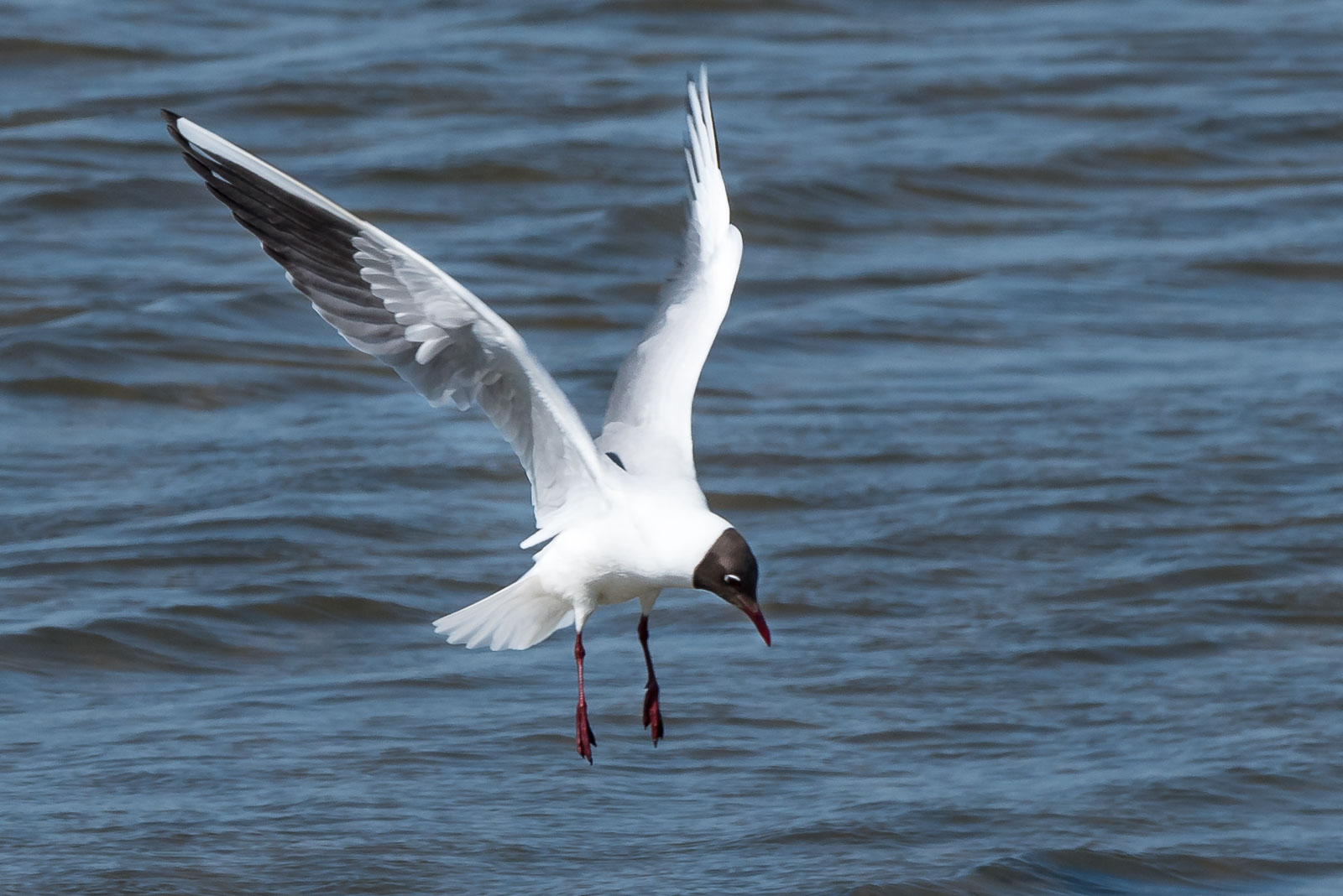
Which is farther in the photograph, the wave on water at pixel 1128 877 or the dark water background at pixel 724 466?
the dark water background at pixel 724 466

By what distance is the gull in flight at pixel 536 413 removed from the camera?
17.6 feet

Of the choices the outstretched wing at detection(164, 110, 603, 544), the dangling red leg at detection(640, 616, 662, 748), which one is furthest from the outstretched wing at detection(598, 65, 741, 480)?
the dangling red leg at detection(640, 616, 662, 748)

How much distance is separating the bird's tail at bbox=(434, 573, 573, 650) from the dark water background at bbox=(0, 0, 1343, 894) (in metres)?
0.53

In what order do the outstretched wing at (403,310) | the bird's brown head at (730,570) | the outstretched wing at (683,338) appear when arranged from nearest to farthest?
the outstretched wing at (403,310)
the bird's brown head at (730,570)
the outstretched wing at (683,338)

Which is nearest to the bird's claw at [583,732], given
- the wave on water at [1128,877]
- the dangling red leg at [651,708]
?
the dangling red leg at [651,708]

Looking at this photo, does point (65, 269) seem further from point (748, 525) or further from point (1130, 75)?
point (1130, 75)

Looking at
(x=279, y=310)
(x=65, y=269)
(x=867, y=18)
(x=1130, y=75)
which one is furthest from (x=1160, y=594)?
(x=867, y=18)

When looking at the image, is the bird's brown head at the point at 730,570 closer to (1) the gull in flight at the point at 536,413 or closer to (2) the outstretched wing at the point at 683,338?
(1) the gull in flight at the point at 536,413

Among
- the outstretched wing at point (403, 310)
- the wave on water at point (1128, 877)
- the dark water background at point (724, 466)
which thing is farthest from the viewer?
the dark water background at point (724, 466)

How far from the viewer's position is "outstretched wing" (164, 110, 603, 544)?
5.32 m

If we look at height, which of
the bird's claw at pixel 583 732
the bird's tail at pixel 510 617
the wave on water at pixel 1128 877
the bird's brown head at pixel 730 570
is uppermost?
the bird's brown head at pixel 730 570

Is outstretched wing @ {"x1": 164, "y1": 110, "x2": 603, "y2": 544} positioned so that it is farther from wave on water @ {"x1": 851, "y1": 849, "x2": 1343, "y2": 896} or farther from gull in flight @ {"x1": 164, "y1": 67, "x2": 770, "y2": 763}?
wave on water @ {"x1": 851, "y1": 849, "x2": 1343, "y2": 896}

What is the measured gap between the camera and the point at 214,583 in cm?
765

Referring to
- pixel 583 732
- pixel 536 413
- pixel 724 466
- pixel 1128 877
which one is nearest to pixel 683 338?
pixel 536 413
